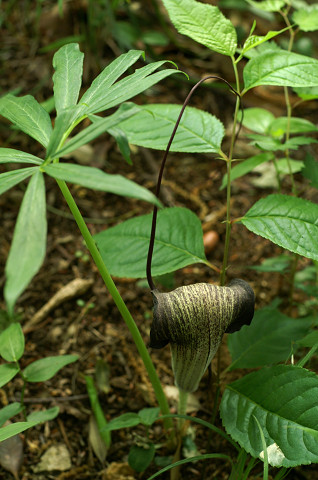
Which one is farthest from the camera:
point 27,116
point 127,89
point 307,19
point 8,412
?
point 307,19

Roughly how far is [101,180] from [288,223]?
58 cm

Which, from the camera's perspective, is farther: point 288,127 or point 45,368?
point 288,127

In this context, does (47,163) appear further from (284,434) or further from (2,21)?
(2,21)

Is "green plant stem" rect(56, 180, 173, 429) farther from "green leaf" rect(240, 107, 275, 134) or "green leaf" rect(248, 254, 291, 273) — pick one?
"green leaf" rect(240, 107, 275, 134)

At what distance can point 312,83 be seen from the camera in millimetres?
1104

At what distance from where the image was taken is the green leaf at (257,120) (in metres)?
1.66

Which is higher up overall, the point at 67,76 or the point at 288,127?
the point at 67,76

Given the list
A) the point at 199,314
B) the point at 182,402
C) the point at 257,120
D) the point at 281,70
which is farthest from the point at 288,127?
the point at 182,402

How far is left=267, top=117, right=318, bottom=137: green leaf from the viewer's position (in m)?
1.55

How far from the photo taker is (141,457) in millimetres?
1314

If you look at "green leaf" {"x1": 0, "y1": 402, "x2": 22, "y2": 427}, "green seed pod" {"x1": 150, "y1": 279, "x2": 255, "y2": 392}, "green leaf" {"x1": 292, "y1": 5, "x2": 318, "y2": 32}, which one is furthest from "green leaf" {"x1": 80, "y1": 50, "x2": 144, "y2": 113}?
"green leaf" {"x1": 0, "y1": 402, "x2": 22, "y2": 427}

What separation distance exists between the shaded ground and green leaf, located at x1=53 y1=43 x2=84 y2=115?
0.90 meters

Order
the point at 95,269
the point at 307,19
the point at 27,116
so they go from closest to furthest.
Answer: the point at 27,116, the point at 307,19, the point at 95,269

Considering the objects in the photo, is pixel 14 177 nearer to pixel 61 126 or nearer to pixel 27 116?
pixel 61 126
